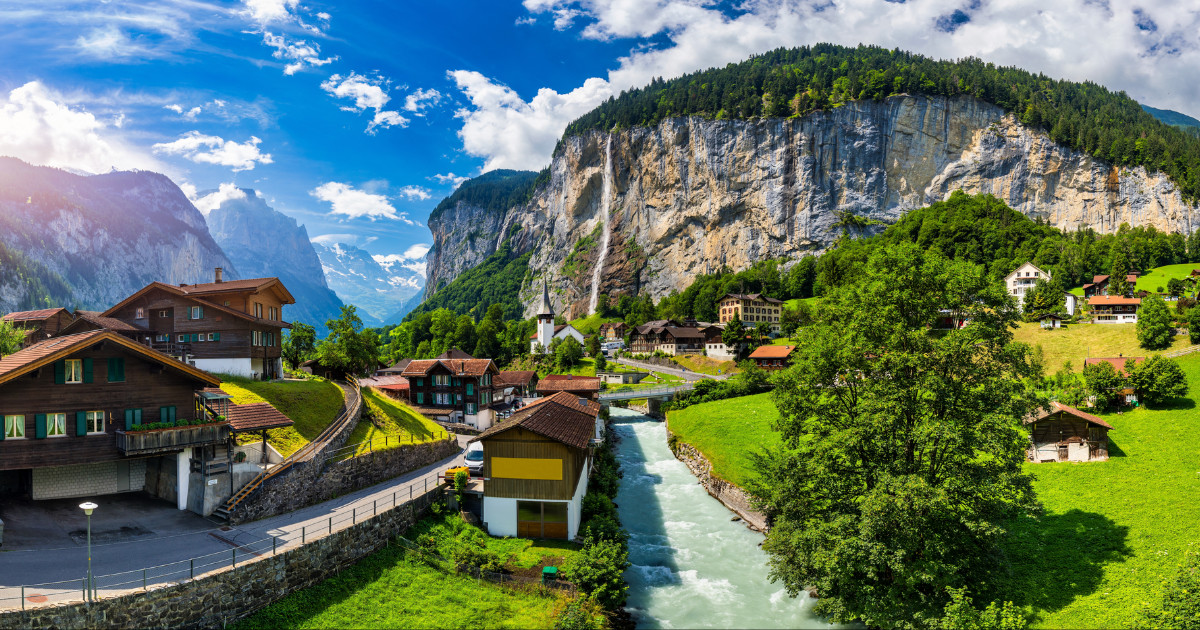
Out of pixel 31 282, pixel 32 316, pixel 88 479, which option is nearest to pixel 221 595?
pixel 88 479

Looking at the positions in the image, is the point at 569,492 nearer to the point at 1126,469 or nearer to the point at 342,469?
the point at 342,469

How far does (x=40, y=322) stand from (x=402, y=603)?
3796 centimetres

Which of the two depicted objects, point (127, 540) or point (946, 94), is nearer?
point (127, 540)

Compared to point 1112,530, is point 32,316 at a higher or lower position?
higher

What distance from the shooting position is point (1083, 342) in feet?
169

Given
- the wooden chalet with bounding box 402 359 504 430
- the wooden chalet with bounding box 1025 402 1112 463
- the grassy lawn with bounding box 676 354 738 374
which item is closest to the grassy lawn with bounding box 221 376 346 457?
the wooden chalet with bounding box 402 359 504 430

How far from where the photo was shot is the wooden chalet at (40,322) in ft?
119

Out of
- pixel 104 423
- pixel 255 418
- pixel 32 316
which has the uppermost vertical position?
pixel 32 316

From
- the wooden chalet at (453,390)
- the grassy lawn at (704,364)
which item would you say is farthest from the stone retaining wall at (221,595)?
the grassy lawn at (704,364)

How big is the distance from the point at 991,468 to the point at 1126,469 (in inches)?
584

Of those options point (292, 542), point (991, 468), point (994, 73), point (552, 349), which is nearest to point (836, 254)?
point (552, 349)

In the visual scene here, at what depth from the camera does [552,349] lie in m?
106

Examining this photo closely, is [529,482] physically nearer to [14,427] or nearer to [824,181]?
[14,427]

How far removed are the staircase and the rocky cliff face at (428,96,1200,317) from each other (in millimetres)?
132737
